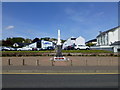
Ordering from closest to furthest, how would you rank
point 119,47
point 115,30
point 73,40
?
point 119,47 < point 115,30 < point 73,40

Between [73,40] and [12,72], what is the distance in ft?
261

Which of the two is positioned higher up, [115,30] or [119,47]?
[115,30]

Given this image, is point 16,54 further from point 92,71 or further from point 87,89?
point 87,89

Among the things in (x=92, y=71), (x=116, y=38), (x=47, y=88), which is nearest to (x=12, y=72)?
(x=47, y=88)

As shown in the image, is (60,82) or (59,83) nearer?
(59,83)

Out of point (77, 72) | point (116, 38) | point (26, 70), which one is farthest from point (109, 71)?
point (116, 38)

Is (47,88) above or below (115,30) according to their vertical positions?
below

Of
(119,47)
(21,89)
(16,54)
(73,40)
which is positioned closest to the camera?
(21,89)

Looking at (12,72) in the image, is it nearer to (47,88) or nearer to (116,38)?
(47,88)

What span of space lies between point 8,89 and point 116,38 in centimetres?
5766

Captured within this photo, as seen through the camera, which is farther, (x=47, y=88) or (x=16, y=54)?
(x=16, y=54)

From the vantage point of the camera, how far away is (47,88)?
21.7ft

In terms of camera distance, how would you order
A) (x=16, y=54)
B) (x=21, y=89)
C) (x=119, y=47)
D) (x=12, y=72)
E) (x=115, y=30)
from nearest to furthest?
1. (x=21, y=89)
2. (x=12, y=72)
3. (x=16, y=54)
4. (x=119, y=47)
5. (x=115, y=30)

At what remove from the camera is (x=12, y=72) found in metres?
11.3
